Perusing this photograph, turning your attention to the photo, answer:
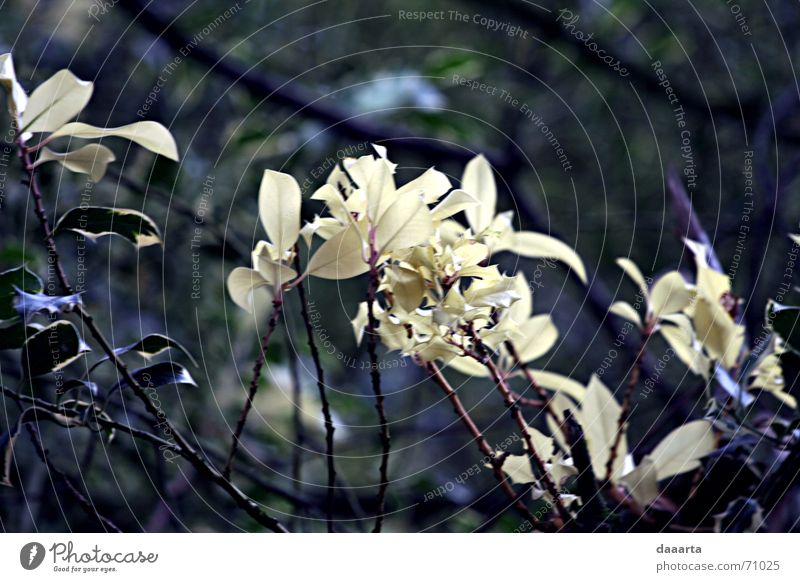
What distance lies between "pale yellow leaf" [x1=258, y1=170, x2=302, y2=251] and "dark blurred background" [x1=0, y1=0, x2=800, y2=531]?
0.51 feet

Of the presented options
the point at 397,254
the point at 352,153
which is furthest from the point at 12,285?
the point at 352,153

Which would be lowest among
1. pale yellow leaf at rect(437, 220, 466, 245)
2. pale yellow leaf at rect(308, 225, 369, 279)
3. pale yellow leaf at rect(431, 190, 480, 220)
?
pale yellow leaf at rect(308, 225, 369, 279)

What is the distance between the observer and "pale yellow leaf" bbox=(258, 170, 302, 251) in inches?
10.1

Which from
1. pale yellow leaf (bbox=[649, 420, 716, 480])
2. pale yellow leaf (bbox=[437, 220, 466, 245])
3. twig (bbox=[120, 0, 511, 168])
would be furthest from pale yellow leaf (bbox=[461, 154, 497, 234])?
twig (bbox=[120, 0, 511, 168])

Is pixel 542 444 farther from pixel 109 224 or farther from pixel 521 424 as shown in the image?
pixel 109 224

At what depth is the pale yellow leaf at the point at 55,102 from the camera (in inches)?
10.3

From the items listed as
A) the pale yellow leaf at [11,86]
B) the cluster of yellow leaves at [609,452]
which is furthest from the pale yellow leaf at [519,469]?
the pale yellow leaf at [11,86]

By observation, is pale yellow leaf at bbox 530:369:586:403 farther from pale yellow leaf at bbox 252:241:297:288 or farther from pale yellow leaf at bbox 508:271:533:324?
pale yellow leaf at bbox 252:241:297:288

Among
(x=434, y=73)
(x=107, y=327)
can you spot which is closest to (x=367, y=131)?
(x=434, y=73)

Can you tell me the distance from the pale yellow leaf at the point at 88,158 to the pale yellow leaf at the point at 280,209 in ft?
0.19

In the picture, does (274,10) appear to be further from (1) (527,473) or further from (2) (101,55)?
(1) (527,473)

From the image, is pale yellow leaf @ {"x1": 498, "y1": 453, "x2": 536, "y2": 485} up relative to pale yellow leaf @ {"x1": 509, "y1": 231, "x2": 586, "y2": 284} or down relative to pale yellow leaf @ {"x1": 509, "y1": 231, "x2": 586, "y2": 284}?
down
